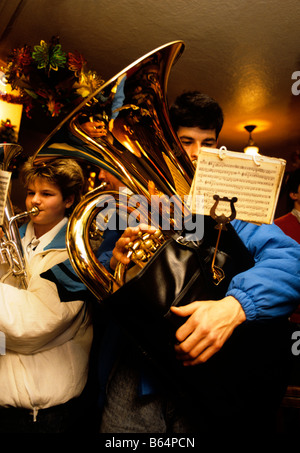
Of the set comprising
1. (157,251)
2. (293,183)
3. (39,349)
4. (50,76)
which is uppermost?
(50,76)

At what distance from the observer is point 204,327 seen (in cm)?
67

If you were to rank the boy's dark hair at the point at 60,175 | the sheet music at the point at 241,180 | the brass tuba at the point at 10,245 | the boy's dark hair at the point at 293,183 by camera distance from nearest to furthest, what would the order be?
the sheet music at the point at 241,180 < the brass tuba at the point at 10,245 < the boy's dark hair at the point at 60,175 < the boy's dark hair at the point at 293,183

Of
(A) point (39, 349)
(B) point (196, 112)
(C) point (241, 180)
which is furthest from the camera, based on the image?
(B) point (196, 112)

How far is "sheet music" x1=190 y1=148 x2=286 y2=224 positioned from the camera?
612 mm

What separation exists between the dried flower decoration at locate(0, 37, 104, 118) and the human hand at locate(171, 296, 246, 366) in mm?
1164

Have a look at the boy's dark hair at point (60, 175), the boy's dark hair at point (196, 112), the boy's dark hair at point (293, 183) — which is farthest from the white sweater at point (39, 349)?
the boy's dark hair at point (293, 183)

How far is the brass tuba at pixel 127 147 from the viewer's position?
80 centimetres

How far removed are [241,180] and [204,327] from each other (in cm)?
32

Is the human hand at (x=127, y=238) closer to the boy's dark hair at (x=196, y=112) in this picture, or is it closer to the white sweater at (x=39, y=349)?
the white sweater at (x=39, y=349)

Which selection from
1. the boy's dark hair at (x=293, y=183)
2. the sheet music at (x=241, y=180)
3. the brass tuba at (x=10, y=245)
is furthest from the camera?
the boy's dark hair at (x=293, y=183)

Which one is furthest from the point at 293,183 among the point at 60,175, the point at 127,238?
the point at 127,238

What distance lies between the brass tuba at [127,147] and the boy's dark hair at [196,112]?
30 cm

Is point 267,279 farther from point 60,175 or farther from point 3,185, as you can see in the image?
point 60,175
